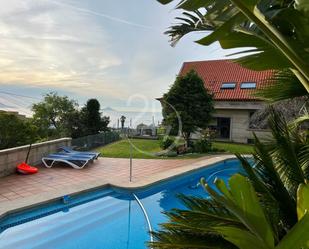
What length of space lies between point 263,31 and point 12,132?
13638 millimetres

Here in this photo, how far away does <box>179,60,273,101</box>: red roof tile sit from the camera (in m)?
24.8

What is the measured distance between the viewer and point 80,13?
11.2 metres

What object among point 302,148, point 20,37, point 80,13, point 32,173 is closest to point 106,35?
point 80,13

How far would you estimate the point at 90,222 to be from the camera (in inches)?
298

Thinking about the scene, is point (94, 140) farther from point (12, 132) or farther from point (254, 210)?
point (254, 210)

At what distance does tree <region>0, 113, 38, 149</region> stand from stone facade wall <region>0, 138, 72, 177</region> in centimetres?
128

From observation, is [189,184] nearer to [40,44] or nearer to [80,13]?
[80,13]

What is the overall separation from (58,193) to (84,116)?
13.1 metres

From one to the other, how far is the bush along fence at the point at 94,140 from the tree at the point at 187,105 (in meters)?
4.17

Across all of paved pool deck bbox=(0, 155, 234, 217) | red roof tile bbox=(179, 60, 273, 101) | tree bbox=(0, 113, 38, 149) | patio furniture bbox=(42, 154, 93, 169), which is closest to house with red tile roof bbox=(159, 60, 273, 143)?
red roof tile bbox=(179, 60, 273, 101)

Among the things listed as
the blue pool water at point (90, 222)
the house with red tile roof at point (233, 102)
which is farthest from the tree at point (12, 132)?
the house with red tile roof at point (233, 102)

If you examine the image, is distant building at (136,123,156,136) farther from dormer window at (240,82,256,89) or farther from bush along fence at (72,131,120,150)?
dormer window at (240,82,256,89)

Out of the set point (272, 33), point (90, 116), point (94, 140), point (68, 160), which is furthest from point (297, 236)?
point (90, 116)

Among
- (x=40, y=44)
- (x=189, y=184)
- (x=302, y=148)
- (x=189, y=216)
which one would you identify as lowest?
(x=189, y=184)
